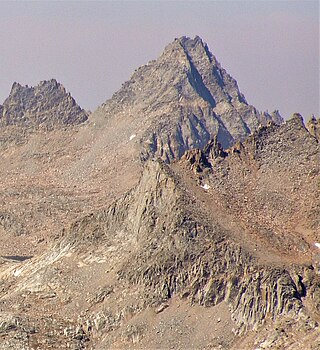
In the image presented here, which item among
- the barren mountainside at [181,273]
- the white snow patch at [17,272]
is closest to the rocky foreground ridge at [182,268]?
the barren mountainside at [181,273]

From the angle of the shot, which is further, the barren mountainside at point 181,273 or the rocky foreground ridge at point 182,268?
the barren mountainside at point 181,273

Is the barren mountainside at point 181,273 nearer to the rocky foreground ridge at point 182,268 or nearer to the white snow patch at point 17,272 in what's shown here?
the rocky foreground ridge at point 182,268

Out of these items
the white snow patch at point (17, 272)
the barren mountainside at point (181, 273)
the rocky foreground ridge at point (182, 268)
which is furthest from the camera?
the white snow patch at point (17, 272)

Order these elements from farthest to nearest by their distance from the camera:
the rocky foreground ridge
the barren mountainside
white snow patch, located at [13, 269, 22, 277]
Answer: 1. white snow patch, located at [13, 269, 22, 277]
2. the barren mountainside
3. the rocky foreground ridge

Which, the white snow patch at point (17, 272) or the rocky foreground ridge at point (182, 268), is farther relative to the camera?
the white snow patch at point (17, 272)

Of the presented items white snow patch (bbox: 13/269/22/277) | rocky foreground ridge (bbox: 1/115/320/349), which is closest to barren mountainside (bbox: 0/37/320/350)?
rocky foreground ridge (bbox: 1/115/320/349)

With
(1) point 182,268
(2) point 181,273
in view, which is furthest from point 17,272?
(2) point 181,273

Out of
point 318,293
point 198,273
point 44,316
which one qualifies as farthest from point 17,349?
point 318,293

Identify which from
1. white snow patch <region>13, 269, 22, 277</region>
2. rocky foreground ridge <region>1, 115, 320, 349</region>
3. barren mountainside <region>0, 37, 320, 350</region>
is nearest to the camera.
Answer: rocky foreground ridge <region>1, 115, 320, 349</region>

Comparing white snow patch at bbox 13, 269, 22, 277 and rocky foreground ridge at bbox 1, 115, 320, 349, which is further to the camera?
white snow patch at bbox 13, 269, 22, 277

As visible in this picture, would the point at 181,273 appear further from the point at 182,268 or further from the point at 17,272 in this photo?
the point at 17,272

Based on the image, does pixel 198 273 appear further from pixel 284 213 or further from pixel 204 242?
pixel 284 213

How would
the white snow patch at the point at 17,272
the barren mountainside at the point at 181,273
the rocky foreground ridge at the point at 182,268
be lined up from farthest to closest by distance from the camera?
the white snow patch at the point at 17,272 < the barren mountainside at the point at 181,273 < the rocky foreground ridge at the point at 182,268

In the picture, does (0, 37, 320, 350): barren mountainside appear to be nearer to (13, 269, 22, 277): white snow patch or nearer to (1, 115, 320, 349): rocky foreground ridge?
(1, 115, 320, 349): rocky foreground ridge
